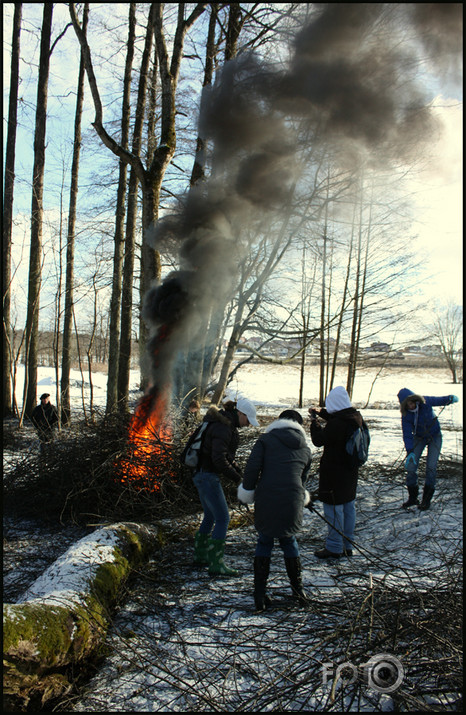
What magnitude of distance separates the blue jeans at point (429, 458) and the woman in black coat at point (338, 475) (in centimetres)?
179

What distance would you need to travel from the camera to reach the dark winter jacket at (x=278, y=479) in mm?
3555

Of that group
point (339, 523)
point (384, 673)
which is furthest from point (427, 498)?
point (384, 673)

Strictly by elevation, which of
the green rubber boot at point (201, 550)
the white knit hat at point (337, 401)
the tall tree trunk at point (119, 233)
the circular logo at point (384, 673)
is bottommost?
the green rubber boot at point (201, 550)

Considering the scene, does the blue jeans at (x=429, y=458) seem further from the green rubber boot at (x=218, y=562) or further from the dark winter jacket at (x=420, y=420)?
the green rubber boot at (x=218, y=562)

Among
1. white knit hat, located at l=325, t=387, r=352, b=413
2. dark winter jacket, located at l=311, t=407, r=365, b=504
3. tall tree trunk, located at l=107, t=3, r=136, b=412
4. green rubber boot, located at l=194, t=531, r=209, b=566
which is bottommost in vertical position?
green rubber boot, located at l=194, t=531, r=209, b=566

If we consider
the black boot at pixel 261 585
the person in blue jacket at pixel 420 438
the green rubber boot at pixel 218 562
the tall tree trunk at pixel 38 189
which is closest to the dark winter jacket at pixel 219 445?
the green rubber boot at pixel 218 562

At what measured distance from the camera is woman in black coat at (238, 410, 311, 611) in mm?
3549

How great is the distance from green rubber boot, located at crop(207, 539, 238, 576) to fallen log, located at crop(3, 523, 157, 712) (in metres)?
0.75

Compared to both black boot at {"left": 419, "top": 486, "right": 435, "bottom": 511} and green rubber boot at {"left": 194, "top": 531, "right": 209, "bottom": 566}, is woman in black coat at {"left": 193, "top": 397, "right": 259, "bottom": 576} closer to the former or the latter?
green rubber boot at {"left": 194, "top": 531, "right": 209, "bottom": 566}

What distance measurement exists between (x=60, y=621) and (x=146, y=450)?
3.17m

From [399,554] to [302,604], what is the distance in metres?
1.56

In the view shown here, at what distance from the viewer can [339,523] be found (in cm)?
459

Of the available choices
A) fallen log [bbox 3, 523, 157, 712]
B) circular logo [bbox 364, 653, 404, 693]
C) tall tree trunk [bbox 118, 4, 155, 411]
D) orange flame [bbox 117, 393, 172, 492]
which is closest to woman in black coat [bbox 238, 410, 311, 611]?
circular logo [bbox 364, 653, 404, 693]

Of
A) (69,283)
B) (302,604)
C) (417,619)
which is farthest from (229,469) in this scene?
(69,283)
